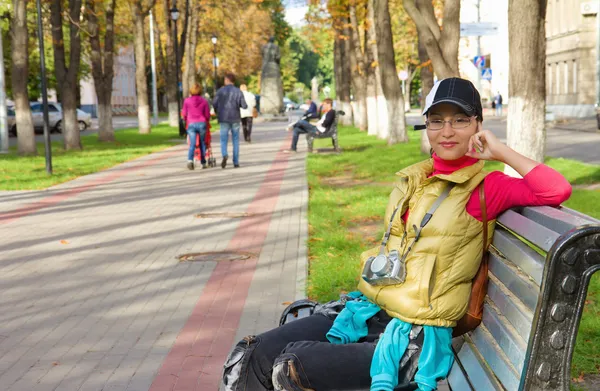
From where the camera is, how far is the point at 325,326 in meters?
3.57

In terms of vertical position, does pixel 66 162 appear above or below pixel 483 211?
below

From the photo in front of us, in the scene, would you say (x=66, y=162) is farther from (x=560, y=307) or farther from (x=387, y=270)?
(x=560, y=307)

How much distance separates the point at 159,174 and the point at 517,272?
16.1 metres

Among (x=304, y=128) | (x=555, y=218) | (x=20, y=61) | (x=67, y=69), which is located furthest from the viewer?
A: (x=67, y=69)

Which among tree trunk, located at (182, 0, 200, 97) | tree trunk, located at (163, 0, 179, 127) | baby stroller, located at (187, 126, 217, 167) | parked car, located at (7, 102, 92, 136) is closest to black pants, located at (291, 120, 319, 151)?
baby stroller, located at (187, 126, 217, 167)

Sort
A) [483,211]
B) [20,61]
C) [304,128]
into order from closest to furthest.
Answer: [483,211]
[20,61]
[304,128]

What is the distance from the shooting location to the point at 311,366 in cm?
327

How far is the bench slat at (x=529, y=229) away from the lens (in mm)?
2676

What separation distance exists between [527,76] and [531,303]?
30.2 ft

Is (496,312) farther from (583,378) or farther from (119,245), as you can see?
(119,245)

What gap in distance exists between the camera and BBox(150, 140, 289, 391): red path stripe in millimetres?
4922

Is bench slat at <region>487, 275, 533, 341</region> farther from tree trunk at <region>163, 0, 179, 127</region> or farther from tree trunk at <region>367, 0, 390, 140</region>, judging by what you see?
tree trunk at <region>163, 0, 179, 127</region>

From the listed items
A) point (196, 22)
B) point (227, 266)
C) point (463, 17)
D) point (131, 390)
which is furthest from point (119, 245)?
point (463, 17)

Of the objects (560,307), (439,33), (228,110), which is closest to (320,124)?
(228,110)
